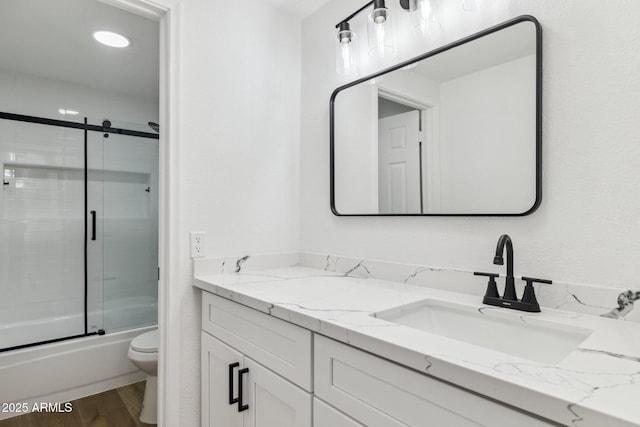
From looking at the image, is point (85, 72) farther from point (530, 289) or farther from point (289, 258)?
point (530, 289)

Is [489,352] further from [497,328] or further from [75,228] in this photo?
[75,228]

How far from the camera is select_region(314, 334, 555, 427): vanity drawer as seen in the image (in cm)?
62

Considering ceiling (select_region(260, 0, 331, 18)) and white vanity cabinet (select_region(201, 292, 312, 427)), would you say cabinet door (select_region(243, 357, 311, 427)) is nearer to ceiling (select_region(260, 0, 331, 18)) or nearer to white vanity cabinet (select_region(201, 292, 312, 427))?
white vanity cabinet (select_region(201, 292, 312, 427))

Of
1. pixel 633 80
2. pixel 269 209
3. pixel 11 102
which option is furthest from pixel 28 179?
pixel 633 80

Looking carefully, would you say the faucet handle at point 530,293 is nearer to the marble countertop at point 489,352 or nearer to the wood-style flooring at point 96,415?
the marble countertop at point 489,352

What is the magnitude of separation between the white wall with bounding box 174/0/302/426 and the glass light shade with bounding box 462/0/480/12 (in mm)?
1018

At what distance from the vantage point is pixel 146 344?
209 cm

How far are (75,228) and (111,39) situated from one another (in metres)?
1.66

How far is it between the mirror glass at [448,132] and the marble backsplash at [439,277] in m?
0.23

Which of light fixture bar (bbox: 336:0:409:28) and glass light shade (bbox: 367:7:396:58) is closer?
light fixture bar (bbox: 336:0:409:28)

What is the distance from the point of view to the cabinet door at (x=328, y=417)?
856 mm

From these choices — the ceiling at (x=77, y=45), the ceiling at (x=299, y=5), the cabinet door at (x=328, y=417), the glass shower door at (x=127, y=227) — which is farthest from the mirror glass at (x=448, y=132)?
A: the glass shower door at (x=127, y=227)

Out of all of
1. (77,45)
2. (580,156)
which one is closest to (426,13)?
(580,156)

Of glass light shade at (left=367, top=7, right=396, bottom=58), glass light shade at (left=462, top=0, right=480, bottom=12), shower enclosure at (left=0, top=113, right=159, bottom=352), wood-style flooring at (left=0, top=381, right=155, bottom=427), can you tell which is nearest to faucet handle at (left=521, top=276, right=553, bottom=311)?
glass light shade at (left=462, top=0, right=480, bottom=12)
